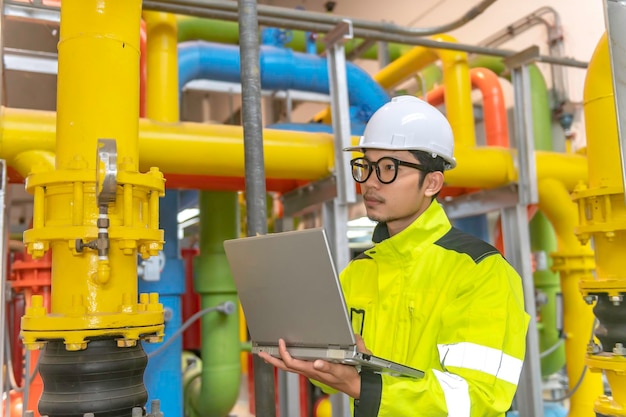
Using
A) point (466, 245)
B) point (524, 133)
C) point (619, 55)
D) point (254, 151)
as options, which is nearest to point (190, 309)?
point (524, 133)

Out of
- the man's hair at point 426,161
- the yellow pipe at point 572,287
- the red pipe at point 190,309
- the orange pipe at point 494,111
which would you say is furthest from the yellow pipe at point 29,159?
the orange pipe at point 494,111

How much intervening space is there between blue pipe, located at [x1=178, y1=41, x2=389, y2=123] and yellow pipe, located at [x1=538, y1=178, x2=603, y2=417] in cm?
114

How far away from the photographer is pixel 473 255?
1249mm

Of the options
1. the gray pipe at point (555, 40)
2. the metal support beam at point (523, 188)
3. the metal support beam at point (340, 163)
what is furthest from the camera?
the gray pipe at point (555, 40)

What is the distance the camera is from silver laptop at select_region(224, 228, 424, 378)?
1.03m

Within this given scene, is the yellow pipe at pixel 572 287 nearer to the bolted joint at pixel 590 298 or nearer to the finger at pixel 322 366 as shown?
the bolted joint at pixel 590 298

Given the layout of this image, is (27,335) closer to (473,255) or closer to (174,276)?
(473,255)

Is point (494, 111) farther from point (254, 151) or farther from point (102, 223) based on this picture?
point (102, 223)

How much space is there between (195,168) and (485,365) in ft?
4.73

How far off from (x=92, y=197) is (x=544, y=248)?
348 cm

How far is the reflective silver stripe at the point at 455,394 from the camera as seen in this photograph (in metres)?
1.05

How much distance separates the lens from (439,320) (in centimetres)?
122

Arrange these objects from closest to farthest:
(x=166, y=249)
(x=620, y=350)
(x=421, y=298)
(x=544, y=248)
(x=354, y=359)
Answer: (x=354, y=359) → (x=421, y=298) → (x=620, y=350) → (x=166, y=249) → (x=544, y=248)

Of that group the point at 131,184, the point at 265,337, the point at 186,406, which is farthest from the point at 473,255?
the point at 186,406
